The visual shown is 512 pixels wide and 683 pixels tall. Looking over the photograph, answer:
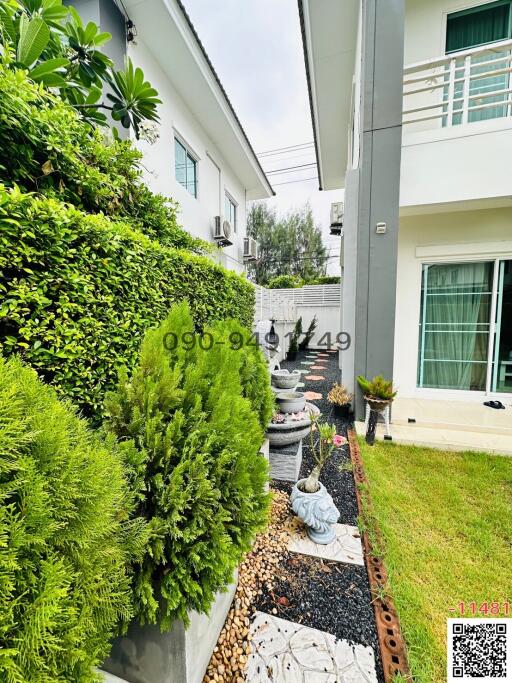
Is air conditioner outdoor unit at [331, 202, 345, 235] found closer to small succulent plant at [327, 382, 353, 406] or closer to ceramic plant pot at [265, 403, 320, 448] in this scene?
small succulent plant at [327, 382, 353, 406]

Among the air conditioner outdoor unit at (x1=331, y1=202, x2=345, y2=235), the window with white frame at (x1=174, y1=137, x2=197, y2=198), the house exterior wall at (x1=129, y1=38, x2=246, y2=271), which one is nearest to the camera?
the house exterior wall at (x1=129, y1=38, x2=246, y2=271)

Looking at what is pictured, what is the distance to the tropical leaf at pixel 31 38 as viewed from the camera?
2.41 meters

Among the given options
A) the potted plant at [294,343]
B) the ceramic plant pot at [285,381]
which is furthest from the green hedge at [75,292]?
the potted plant at [294,343]

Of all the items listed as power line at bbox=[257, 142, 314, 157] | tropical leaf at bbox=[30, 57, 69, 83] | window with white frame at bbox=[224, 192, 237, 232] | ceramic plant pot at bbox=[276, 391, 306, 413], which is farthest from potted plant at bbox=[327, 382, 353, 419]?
power line at bbox=[257, 142, 314, 157]

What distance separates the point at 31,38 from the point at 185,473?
388 cm

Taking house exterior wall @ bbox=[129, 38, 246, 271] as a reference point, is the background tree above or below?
above

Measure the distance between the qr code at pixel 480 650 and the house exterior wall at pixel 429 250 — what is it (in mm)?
4698

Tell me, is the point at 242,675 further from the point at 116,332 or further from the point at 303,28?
the point at 303,28

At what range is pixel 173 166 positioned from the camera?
6371 mm

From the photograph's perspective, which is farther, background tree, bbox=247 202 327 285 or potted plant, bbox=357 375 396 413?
background tree, bbox=247 202 327 285

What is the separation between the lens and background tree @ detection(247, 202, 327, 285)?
23.6 meters

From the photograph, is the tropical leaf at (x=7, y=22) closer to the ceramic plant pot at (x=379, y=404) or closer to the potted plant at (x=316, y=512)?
the potted plant at (x=316, y=512)

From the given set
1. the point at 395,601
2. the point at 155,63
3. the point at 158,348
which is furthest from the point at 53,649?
the point at 155,63

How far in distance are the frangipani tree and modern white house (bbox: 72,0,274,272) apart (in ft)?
4.11
